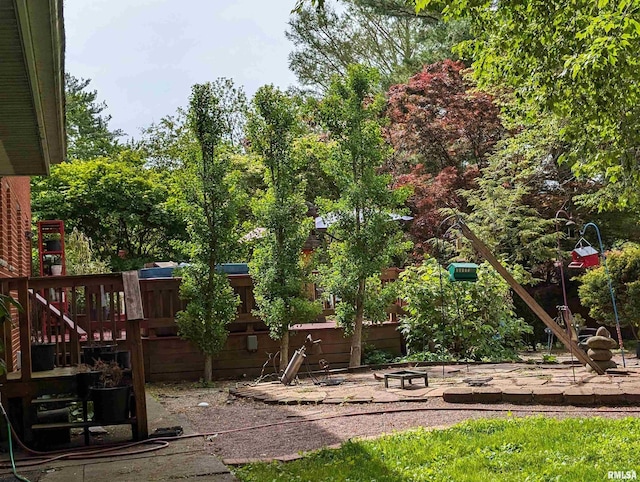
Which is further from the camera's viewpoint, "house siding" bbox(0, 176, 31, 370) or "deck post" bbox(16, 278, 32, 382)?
"house siding" bbox(0, 176, 31, 370)

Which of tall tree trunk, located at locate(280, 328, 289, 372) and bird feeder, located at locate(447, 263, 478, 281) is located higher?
bird feeder, located at locate(447, 263, 478, 281)

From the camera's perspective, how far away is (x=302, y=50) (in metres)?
26.3

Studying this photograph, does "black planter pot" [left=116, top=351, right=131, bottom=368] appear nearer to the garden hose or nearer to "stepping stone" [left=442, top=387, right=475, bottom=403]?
the garden hose

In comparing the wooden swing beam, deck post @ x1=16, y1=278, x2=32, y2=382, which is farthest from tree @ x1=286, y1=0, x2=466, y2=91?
deck post @ x1=16, y1=278, x2=32, y2=382

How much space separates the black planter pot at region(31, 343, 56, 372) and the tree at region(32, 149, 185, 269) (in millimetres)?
10690

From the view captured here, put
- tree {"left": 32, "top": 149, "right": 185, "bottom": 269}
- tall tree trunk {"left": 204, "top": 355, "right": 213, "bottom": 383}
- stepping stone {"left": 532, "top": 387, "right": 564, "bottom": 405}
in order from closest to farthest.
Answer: stepping stone {"left": 532, "top": 387, "right": 564, "bottom": 405}, tall tree trunk {"left": 204, "top": 355, "right": 213, "bottom": 383}, tree {"left": 32, "top": 149, "right": 185, "bottom": 269}

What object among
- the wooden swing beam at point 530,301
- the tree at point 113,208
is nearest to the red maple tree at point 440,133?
the tree at point 113,208

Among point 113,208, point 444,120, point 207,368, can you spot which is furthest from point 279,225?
point 444,120

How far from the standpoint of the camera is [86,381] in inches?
221

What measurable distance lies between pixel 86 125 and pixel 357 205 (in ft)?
81.1

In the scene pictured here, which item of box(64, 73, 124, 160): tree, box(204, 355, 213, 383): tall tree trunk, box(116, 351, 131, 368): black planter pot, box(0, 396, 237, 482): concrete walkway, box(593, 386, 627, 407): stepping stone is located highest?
box(64, 73, 124, 160): tree

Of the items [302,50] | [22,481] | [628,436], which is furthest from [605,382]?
[302,50]

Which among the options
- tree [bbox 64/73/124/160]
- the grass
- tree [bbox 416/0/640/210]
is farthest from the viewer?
tree [bbox 64/73/124/160]

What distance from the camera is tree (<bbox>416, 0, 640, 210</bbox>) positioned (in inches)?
213
